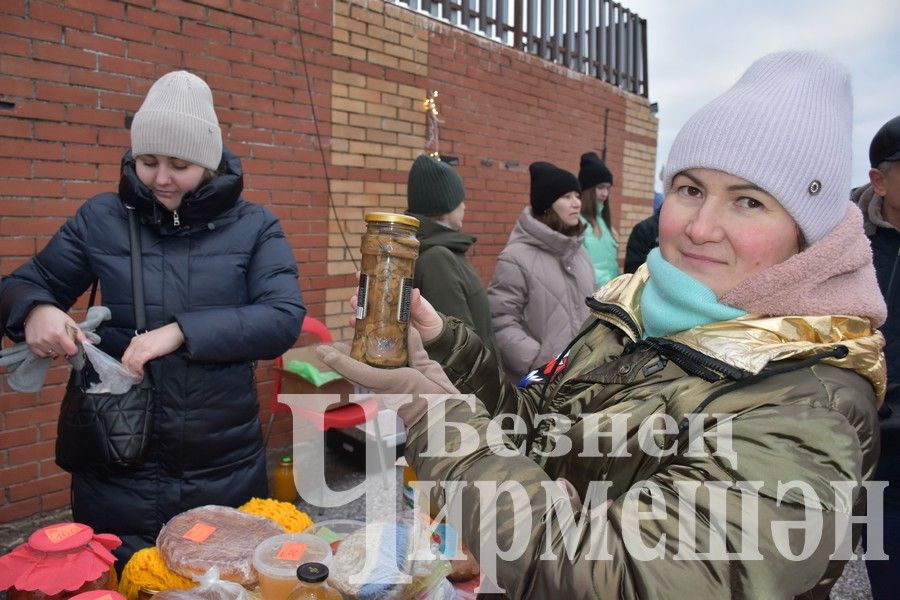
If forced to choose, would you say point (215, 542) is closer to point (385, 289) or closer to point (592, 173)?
point (385, 289)

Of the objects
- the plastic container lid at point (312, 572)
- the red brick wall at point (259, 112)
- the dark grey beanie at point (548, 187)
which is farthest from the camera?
the dark grey beanie at point (548, 187)

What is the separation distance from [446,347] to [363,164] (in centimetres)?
359

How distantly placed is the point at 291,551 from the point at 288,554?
0.01 meters

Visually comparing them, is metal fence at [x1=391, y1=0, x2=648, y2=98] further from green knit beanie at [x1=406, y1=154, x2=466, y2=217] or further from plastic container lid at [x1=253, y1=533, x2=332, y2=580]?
plastic container lid at [x1=253, y1=533, x2=332, y2=580]

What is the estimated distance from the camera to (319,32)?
4434 mm

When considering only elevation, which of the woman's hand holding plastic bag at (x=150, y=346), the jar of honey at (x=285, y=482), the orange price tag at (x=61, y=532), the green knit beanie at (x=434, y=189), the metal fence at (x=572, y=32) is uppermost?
the metal fence at (x=572, y=32)

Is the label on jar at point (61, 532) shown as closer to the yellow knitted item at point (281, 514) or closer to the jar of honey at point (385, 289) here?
the yellow knitted item at point (281, 514)

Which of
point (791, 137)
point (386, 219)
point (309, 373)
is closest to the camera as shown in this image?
point (791, 137)

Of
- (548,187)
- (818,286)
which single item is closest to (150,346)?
(818,286)

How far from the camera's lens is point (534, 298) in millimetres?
3629

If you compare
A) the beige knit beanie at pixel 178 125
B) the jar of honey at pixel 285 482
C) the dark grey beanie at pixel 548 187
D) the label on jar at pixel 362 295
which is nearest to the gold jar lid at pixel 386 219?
the label on jar at pixel 362 295

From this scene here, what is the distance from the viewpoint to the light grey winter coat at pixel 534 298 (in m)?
3.57

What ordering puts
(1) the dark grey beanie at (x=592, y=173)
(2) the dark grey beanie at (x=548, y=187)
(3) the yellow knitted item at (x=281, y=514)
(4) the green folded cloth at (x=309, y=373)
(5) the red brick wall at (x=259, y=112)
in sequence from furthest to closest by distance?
(1) the dark grey beanie at (x=592, y=173) < (4) the green folded cloth at (x=309, y=373) < (2) the dark grey beanie at (x=548, y=187) < (5) the red brick wall at (x=259, y=112) < (3) the yellow knitted item at (x=281, y=514)

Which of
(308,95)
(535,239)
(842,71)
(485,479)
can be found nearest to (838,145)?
(842,71)
